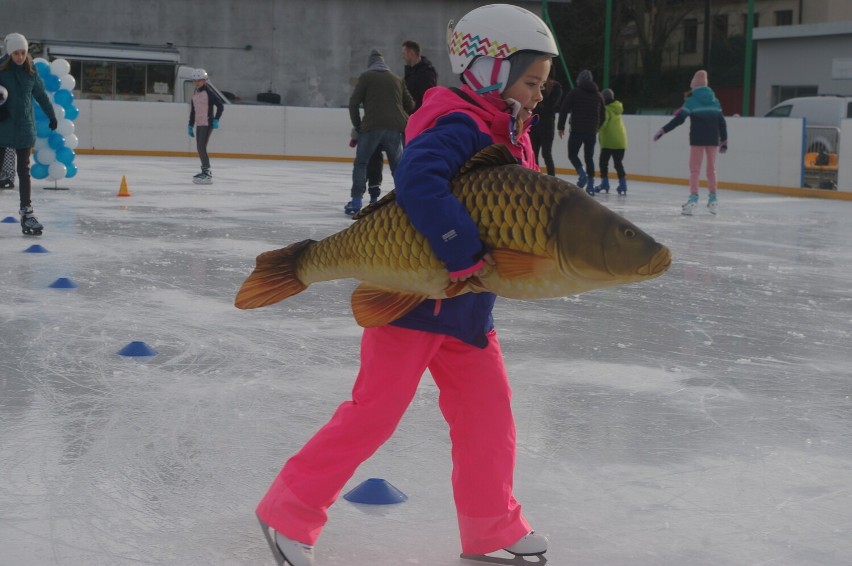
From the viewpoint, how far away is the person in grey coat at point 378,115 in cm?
1014

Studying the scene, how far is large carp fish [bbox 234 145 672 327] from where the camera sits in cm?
210

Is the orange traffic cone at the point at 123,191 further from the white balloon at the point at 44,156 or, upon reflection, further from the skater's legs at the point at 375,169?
the skater's legs at the point at 375,169

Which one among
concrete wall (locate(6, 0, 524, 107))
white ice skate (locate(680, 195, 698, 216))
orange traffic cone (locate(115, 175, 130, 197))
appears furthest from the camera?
concrete wall (locate(6, 0, 524, 107))

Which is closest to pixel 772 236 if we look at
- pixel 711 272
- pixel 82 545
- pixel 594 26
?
pixel 711 272

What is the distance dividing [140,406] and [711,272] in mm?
4705

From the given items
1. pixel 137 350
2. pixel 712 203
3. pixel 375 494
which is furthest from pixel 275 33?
pixel 375 494

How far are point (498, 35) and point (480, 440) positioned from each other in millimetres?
800

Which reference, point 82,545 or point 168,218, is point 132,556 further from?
point 168,218

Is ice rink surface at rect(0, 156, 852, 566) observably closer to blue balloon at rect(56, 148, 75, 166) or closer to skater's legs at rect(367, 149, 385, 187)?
skater's legs at rect(367, 149, 385, 187)

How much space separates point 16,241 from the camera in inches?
320

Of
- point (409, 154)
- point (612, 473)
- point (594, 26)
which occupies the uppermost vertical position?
point (594, 26)

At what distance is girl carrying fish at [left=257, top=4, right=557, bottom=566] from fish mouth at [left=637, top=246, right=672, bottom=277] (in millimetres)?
389

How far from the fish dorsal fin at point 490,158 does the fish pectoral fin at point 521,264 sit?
176 mm

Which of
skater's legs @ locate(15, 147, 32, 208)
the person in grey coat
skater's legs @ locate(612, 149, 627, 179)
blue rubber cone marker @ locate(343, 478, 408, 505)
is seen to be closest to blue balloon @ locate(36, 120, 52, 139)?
the person in grey coat
